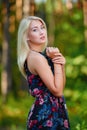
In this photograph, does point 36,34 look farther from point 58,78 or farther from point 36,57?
point 58,78

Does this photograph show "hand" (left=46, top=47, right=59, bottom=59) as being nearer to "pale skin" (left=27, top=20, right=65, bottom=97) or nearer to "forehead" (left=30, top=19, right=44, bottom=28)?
"pale skin" (left=27, top=20, right=65, bottom=97)

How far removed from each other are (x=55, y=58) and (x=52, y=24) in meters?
25.1

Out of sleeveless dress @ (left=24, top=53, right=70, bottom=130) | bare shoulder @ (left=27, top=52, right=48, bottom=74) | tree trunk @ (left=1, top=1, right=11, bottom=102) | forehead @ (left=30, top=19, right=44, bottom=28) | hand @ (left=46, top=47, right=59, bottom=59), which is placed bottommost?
tree trunk @ (left=1, top=1, right=11, bottom=102)

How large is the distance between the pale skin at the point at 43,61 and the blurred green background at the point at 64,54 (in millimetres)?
1752

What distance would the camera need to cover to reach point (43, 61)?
16.9 feet

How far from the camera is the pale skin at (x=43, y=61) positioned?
510cm

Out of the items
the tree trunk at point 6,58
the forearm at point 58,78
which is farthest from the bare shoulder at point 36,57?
the tree trunk at point 6,58

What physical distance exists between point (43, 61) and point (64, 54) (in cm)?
1698

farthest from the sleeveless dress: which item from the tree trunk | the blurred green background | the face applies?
the tree trunk

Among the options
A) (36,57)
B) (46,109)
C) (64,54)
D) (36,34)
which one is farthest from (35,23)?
(64,54)

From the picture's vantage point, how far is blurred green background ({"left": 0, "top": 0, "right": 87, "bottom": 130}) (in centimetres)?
1218

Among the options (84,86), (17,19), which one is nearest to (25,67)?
(84,86)

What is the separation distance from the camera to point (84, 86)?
12.2 m

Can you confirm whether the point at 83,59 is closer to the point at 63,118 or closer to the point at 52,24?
the point at 63,118
